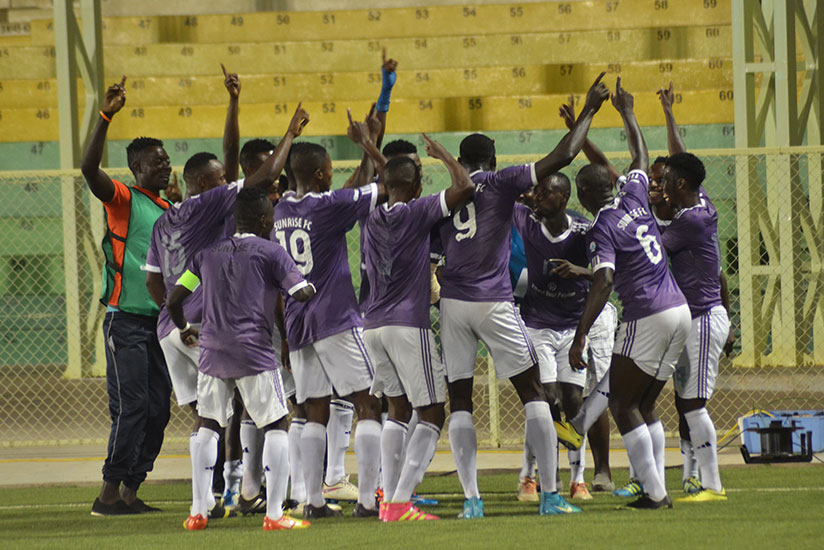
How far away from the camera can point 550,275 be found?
26.0ft

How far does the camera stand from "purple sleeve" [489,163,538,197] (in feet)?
22.5

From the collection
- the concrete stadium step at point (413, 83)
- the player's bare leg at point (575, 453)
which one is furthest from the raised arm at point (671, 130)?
the concrete stadium step at point (413, 83)

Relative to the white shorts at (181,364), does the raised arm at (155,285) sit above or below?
above

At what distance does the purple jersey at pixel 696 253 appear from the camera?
24.7 feet

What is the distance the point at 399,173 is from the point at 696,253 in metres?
1.97

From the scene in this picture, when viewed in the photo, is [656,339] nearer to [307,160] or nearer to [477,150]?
[477,150]

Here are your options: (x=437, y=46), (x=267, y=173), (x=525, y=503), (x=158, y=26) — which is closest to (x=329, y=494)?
(x=525, y=503)

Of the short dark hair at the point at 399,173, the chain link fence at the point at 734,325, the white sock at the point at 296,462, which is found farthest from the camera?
the chain link fence at the point at 734,325

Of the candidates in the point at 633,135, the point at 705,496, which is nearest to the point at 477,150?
the point at 633,135

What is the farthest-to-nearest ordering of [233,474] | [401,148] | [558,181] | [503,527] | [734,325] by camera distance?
[734,325] < [401,148] < [233,474] < [558,181] < [503,527]

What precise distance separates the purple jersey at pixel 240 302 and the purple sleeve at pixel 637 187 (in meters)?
2.08

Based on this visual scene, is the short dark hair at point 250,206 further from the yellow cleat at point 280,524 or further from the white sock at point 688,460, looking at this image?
the white sock at point 688,460

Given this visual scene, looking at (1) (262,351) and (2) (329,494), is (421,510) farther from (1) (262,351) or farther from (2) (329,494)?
(1) (262,351)

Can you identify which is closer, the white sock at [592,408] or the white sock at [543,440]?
the white sock at [543,440]
